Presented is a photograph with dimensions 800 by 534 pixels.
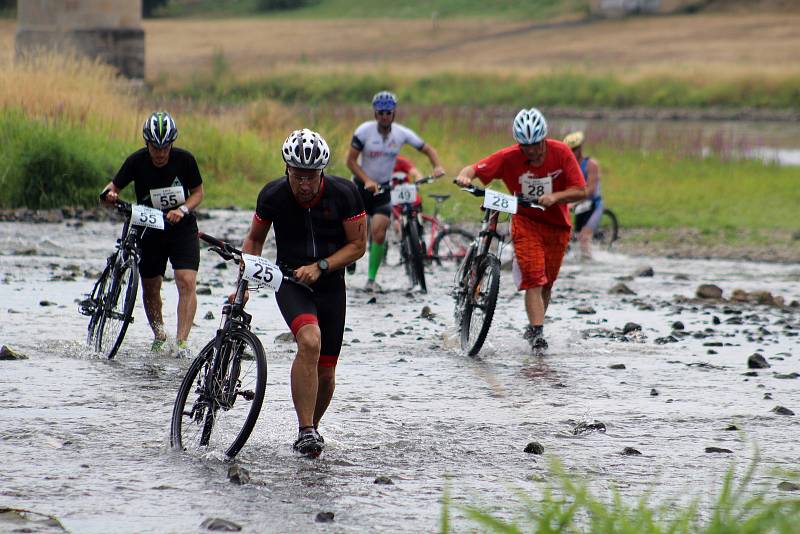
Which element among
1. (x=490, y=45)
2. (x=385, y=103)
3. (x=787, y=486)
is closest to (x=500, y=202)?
(x=385, y=103)

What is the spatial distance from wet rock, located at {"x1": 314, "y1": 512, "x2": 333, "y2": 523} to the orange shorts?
5474 millimetres

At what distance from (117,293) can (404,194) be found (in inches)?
206

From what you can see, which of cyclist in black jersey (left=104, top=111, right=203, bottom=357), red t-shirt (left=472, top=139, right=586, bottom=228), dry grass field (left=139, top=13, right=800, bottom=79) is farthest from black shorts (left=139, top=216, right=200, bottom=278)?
dry grass field (left=139, top=13, right=800, bottom=79)

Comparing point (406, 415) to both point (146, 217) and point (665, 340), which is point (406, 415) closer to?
point (146, 217)

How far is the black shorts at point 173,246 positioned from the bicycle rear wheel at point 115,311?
20 cm

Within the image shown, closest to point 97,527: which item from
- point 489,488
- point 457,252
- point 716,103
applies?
point 489,488

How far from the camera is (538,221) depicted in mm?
12258

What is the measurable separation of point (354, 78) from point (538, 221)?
6084 centimetres

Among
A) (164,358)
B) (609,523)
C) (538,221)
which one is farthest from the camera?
(538,221)

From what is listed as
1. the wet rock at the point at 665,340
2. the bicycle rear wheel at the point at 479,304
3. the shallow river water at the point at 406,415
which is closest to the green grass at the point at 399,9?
the shallow river water at the point at 406,415

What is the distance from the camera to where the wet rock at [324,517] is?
6750mm

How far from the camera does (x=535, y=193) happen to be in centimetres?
1200

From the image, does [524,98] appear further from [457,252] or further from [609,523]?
[609,523]

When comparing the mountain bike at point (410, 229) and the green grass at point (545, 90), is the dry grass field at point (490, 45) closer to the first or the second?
the green grass at point (545, 90)
